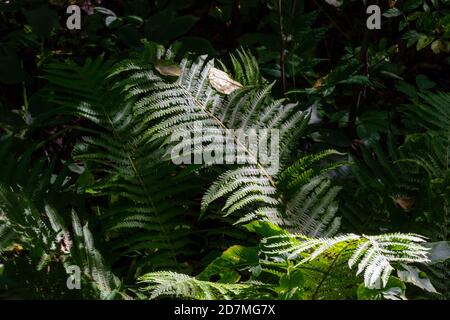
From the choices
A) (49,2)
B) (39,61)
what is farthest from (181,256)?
(49,2)

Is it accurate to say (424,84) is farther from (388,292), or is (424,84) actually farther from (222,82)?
(388,292)

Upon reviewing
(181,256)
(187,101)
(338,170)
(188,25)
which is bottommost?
(181,256)

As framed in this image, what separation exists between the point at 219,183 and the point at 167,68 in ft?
1.34

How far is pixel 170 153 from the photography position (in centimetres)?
182

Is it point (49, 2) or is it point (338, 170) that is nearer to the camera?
point (338, 170)

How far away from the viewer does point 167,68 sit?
6.24 feet

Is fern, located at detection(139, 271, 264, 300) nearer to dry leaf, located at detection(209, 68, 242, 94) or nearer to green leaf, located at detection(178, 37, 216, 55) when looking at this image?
dry leaf, located at detection(209, 68, 242, 94)

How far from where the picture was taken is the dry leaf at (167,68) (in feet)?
6.16

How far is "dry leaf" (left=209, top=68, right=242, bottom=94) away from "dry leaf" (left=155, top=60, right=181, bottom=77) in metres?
0.10

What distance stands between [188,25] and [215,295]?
101cm

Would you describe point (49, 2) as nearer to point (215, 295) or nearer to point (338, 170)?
point (338, 170)

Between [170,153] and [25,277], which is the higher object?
[170,153]

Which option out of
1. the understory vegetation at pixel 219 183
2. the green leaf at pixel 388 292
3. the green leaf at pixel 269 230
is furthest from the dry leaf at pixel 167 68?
the green leaf at pixel 388 292

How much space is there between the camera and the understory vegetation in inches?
60.3
